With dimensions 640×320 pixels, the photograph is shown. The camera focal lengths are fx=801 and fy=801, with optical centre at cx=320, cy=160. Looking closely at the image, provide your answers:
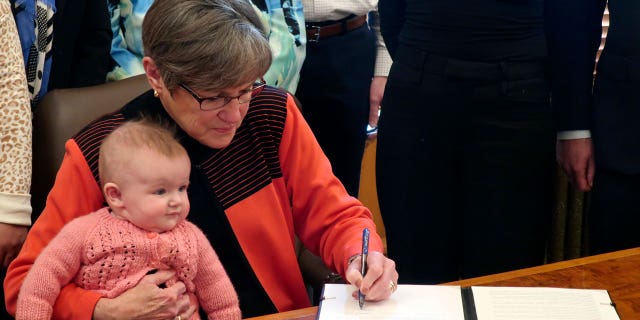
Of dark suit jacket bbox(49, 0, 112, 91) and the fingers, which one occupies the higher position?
dark suit jacket bbox(49, 0, 112, 91)

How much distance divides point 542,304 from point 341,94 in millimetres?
1478

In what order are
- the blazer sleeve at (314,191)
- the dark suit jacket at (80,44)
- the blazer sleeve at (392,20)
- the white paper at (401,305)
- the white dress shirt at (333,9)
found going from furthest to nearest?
the white dress shirt at (333,9) < the blazer sleeve at (392,20) < the dark suit jacket at (80,44) < the blazer sleeve at (314,191) < the white paper at (401,305)

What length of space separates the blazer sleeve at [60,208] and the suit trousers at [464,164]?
100cm

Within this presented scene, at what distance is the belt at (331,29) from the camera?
2.78m

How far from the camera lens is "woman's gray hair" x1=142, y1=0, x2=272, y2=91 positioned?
1.44 meters

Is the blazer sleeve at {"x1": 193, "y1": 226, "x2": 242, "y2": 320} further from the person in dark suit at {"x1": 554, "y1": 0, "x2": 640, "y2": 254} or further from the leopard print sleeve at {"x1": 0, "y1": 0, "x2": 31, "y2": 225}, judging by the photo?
the person in dark suit at {"x1": 554, "y1": 0, "x2": 640, "y2": 254}

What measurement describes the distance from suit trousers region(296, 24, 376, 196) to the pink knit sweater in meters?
1.37

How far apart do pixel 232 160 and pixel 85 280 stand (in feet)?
1.36

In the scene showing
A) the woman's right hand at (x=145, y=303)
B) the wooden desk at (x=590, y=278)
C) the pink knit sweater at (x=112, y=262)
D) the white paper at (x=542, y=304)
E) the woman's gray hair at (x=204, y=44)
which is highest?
the woman's gray hair at (x=204, y=44)

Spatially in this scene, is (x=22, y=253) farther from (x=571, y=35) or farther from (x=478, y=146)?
(x=571, y=35)

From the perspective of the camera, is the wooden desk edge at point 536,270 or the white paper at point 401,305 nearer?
the white paper at point 401,305

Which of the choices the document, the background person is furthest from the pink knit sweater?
the background person

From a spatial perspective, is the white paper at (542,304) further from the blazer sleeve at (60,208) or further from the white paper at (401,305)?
the blazer sleeve at (60,208)

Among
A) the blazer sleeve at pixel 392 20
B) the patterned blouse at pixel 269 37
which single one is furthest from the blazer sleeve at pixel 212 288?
the blazer sleeve at pixel 392 20
